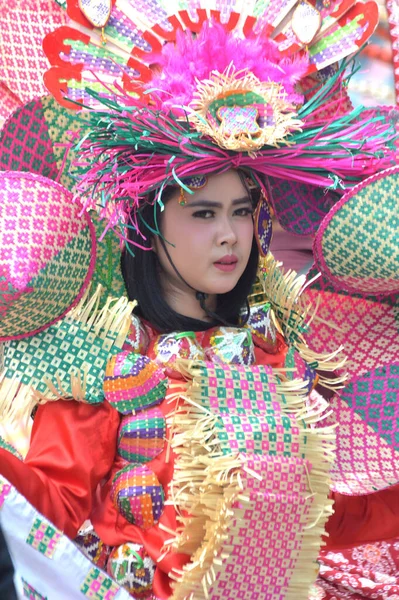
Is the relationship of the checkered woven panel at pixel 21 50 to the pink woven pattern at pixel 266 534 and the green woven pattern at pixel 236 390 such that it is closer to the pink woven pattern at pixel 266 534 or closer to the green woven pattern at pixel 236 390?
the green woven pattern at pixel 236 390

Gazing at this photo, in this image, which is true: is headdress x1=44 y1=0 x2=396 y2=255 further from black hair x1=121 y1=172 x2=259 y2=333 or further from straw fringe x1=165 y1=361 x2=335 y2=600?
straw fringe x1=165 y1=361 x2=335 y2=600

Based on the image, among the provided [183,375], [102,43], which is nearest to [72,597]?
[183,375]

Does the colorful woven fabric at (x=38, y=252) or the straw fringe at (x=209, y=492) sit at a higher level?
the colorful woven fabric at (x=38, y=252)

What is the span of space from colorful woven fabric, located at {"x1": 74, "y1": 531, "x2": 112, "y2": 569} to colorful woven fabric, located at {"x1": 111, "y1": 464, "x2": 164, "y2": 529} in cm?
8

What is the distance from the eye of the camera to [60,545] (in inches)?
60.9

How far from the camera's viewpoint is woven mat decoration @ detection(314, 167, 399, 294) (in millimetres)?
1759

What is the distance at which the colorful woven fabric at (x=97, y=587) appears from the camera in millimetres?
1563

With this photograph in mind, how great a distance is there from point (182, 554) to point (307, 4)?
1163 mm

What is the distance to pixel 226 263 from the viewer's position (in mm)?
1826

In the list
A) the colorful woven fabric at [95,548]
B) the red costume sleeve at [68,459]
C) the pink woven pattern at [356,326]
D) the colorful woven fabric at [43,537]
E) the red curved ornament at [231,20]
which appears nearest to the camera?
the colorful woven fabric at [43,537]

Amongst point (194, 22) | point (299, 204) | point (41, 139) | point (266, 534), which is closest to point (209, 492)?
point (266, 534)

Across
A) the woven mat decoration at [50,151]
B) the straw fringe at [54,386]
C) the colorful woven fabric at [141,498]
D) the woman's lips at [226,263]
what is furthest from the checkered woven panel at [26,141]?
the colorful woven fabric at [141,498]

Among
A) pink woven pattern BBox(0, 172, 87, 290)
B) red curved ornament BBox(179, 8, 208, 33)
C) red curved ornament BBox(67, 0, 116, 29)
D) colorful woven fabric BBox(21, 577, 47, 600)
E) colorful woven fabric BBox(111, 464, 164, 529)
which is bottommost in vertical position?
colorful woven fabric BBox(21, 577, 47, 600)

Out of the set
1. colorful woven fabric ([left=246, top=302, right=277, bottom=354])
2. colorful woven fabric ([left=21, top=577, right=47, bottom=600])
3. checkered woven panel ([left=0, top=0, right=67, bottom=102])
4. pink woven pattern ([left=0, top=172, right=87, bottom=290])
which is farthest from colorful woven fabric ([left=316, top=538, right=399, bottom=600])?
checkered woven panel ([left=0, top=0, right=67, bottom=102])
